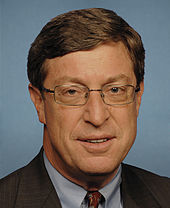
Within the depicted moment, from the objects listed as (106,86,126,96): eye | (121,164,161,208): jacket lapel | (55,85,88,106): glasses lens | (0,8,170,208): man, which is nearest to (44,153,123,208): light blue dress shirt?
(0,8,170,208): man

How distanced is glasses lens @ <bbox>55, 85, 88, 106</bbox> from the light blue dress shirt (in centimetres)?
48

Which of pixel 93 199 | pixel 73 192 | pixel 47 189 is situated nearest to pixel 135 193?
pixel 93 199

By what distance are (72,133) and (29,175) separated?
523mm

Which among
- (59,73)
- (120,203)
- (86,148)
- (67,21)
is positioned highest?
(67,21)

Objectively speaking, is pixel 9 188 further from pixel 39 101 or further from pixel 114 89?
pixel 114 89

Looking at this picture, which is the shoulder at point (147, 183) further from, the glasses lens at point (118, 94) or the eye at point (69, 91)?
the eye at point (69, 91)

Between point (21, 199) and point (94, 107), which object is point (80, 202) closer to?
point (21, 199)

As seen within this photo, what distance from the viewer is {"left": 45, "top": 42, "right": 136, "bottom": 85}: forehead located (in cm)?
223

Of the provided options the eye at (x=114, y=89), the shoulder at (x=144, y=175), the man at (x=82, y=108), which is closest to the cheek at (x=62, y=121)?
the man at (x=82, y=108)

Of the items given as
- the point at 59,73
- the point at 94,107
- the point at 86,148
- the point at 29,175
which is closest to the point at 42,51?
the point at 59,73

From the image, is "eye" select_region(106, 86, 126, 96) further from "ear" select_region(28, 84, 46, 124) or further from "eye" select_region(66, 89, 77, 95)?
"ear" select_region(28, 84, 46, 124)

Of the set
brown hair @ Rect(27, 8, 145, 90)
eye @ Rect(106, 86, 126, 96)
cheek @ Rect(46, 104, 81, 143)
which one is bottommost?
cheek @ Rect(46, 104, 81, 143)

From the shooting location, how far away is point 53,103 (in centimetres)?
239

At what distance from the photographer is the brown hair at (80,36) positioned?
7.38ft
